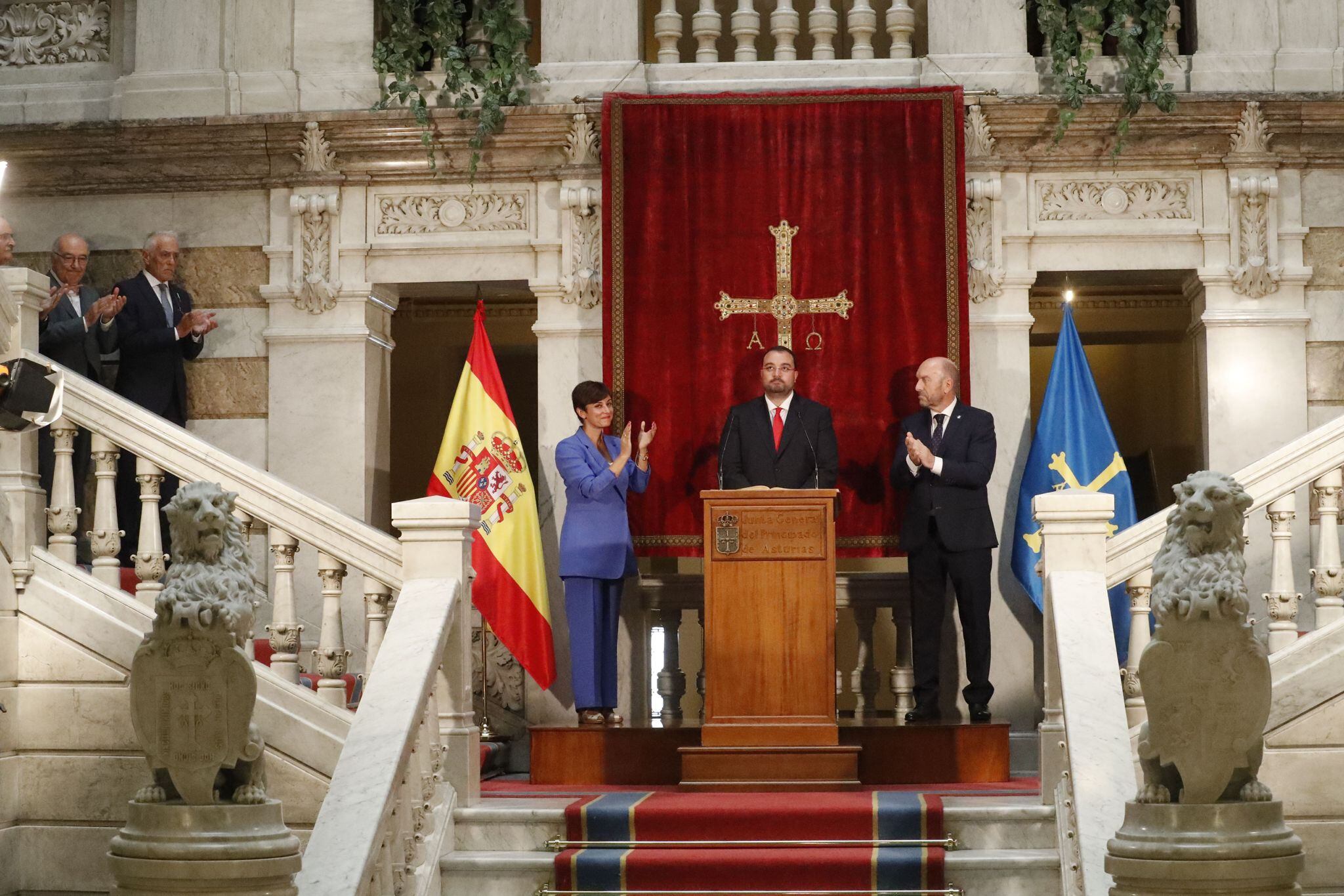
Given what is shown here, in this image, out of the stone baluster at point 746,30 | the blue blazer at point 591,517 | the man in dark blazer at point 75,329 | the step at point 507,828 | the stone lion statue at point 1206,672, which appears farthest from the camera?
the stone baluster at point 746,30

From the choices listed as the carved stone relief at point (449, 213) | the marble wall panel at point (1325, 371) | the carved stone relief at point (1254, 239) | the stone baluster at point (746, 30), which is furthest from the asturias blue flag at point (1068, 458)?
the carved stone relief at point (449, 213)

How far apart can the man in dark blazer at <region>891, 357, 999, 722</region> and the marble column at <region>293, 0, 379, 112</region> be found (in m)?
3.08

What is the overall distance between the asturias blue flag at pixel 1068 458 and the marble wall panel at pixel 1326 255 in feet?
3.73

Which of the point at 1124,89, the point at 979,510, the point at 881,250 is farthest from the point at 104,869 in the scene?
the point at 1124,89

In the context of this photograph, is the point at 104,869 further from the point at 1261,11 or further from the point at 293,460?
the point at 1261,11

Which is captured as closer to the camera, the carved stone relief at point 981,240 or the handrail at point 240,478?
the handrail at point 240,478

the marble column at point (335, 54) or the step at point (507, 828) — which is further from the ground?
the marble column at point (335, 54)

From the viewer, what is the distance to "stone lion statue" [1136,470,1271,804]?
4723 mm

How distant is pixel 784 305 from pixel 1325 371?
249 cm

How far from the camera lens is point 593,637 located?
7633mm

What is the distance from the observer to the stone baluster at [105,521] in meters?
6.59

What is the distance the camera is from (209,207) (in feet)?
28.7

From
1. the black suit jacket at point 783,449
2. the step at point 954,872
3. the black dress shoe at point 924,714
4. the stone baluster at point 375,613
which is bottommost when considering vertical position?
the step at point 954,872

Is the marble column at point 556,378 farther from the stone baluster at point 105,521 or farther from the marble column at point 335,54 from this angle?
the stone baluster at point 105,521
